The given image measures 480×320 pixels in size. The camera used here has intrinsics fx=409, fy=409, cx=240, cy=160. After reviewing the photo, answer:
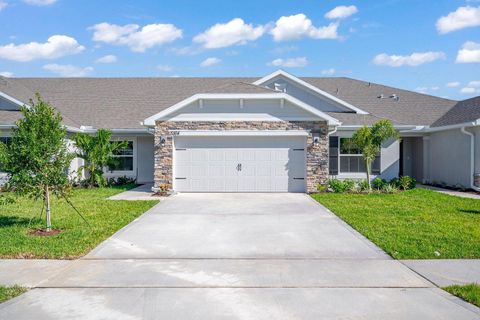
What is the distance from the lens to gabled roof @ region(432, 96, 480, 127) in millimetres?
17141

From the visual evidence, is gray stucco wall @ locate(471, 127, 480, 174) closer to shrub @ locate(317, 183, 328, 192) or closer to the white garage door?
shrub @ locate(317, 183, 328, 192)

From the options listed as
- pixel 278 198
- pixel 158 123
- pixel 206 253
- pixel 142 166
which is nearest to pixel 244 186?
pixel 278 198

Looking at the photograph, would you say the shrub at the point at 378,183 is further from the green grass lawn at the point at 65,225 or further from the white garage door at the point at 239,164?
the green grass lawn at the point at 65,225

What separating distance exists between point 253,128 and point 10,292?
450 inches

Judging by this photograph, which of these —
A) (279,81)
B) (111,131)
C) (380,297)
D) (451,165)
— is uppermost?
(279,81)

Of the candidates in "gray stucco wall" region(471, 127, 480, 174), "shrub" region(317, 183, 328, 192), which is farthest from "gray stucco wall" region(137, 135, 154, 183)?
"gray stucco wall" region(471, 127, 480, 174)

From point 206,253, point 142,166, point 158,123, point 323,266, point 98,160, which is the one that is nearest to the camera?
point 323,266

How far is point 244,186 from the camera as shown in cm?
1598

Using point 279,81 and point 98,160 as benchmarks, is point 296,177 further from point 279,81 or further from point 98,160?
point 98,160

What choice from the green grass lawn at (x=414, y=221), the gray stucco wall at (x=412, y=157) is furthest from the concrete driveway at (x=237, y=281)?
the gray stucco wall at (x=412, y=157)

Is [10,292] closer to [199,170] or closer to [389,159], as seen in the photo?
[199,170]

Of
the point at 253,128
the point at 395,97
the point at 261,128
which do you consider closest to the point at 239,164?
the point at 253,128

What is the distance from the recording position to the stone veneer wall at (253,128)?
15586 millimetres

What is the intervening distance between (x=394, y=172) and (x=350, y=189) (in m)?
3.00
